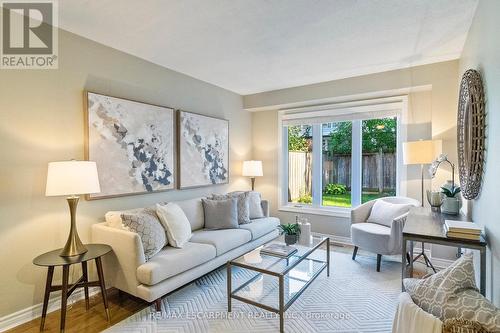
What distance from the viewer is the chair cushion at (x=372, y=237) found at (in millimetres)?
3057

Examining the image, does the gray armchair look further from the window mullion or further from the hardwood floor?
the hardwood floor

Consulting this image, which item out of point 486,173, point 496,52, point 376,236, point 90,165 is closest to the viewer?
point 496,52

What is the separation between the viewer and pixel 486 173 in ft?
6.15

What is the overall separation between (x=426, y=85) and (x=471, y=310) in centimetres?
313

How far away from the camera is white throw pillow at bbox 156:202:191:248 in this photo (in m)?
2.75

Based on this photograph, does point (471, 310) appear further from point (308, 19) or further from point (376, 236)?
point (308, 19)

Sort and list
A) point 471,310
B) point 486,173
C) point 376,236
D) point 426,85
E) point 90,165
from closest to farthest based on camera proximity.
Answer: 1. point 471,310
2. point 486,173
3. point 90,165
4. point 376,236
5. point 426,85

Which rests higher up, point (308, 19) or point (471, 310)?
point (308, 19)

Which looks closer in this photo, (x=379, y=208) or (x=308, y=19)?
(x=308, y=19)

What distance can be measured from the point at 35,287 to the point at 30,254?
0.97 ft

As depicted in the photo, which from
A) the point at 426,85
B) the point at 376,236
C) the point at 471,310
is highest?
the point at 426,85

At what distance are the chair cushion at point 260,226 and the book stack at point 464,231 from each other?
2149mm

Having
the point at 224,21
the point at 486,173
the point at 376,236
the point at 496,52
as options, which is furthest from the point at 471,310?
the point at 224,21

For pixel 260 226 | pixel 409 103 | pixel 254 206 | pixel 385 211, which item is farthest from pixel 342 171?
pixel 260 226
